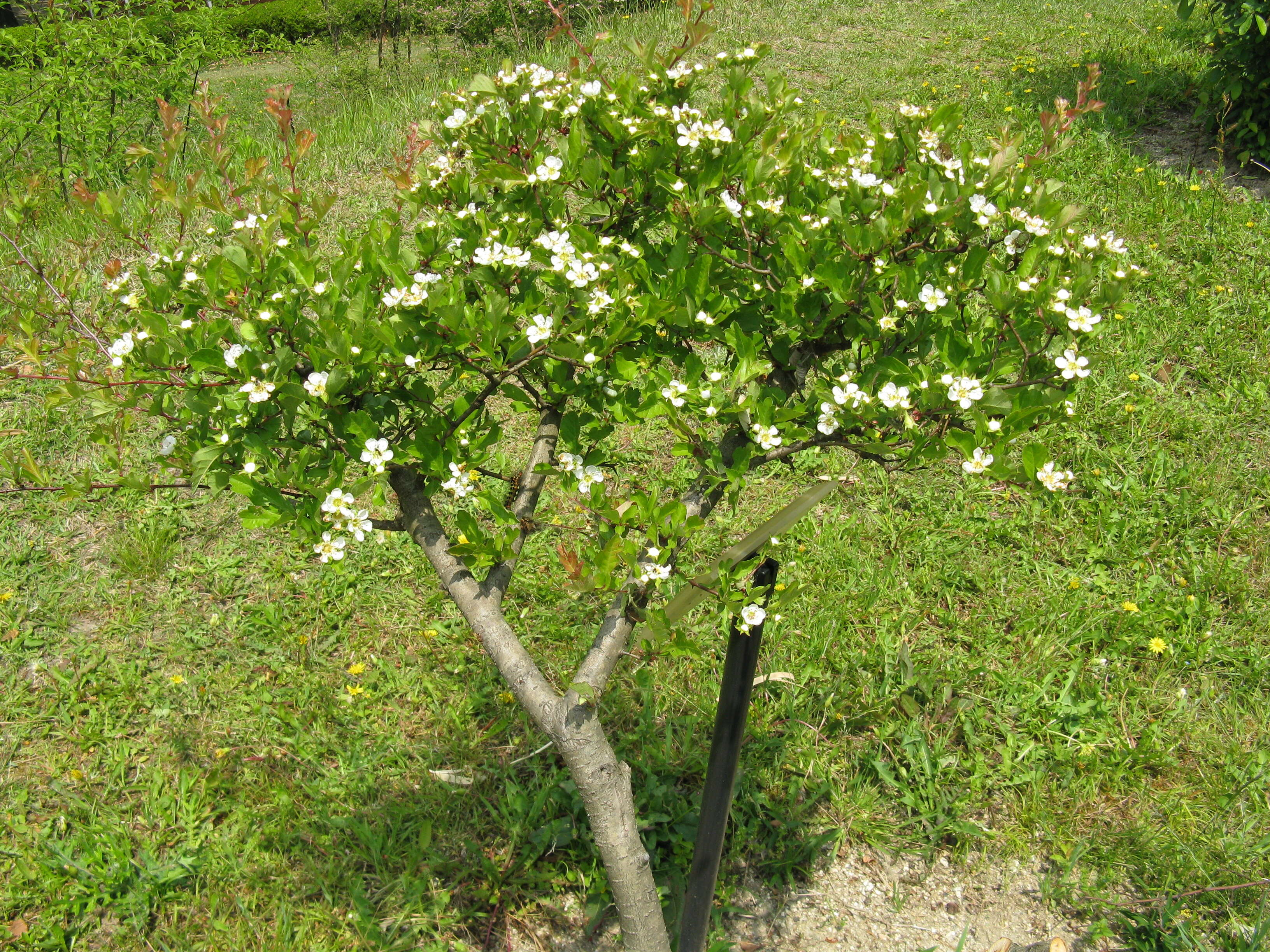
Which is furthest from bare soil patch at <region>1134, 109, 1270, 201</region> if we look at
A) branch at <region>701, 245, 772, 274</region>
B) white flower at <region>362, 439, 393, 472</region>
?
white flower at <region>362, 439, 393, 472</region>

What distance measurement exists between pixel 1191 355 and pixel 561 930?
12.4 feet

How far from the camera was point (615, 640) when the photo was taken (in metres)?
1.64

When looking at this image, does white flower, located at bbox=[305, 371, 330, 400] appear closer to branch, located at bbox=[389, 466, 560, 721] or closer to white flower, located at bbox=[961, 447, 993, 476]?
branch, located at bbox=[389, 466, 560, 721]

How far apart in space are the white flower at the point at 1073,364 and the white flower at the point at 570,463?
76cm

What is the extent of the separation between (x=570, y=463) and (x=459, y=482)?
0.63 feet

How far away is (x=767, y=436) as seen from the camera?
1413mm

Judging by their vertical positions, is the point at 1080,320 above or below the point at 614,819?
above

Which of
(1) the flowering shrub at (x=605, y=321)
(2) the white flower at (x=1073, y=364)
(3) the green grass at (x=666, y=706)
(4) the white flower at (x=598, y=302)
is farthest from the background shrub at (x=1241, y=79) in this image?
(4) the white flower at (x=598, y=302)

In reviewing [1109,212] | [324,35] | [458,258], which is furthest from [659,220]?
[324,35]

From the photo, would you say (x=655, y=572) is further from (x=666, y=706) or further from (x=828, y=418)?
(x=666, y=706)

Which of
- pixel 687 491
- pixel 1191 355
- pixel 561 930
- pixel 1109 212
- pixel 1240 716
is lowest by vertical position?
pixel 561 930

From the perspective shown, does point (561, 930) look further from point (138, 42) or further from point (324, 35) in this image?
point (324, 35)

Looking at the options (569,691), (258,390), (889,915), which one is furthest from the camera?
(889,915)

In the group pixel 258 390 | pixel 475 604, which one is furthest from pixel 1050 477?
pixel 258 390
